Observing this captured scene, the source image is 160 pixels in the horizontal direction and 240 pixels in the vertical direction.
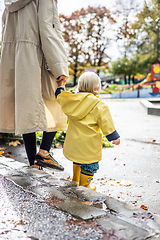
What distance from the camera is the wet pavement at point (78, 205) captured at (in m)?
1.67

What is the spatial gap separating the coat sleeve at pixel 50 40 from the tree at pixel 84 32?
3266cm

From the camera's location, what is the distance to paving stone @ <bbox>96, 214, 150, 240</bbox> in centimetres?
159

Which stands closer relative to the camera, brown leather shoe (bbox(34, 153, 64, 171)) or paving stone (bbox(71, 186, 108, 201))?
paving stone (bbox(71, 186, 108, 201))

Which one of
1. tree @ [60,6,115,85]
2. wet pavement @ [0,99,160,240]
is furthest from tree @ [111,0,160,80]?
wet pavement @ [0,99,160,240]

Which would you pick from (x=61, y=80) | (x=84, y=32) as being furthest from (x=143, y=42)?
(x=61, y=80)

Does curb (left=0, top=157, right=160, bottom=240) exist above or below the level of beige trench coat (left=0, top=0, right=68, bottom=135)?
below

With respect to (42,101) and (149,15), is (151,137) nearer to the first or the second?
(42,101)

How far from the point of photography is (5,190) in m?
2.46

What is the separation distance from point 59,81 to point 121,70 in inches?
1329

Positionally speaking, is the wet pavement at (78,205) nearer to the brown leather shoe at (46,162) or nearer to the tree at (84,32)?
the brown leather shoe at (46,162)

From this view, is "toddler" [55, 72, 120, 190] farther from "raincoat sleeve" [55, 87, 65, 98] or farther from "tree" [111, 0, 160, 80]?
"tree" [111, 0, 160, 80]

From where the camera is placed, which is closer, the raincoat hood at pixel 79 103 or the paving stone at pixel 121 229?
the paving stone at pixel 121 229

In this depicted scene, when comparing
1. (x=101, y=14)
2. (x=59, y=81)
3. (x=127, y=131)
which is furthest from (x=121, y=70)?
(x=59, y=81)

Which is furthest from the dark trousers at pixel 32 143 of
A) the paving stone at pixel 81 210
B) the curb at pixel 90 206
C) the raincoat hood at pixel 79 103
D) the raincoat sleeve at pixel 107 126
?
the paving stone at pixel 81 210
